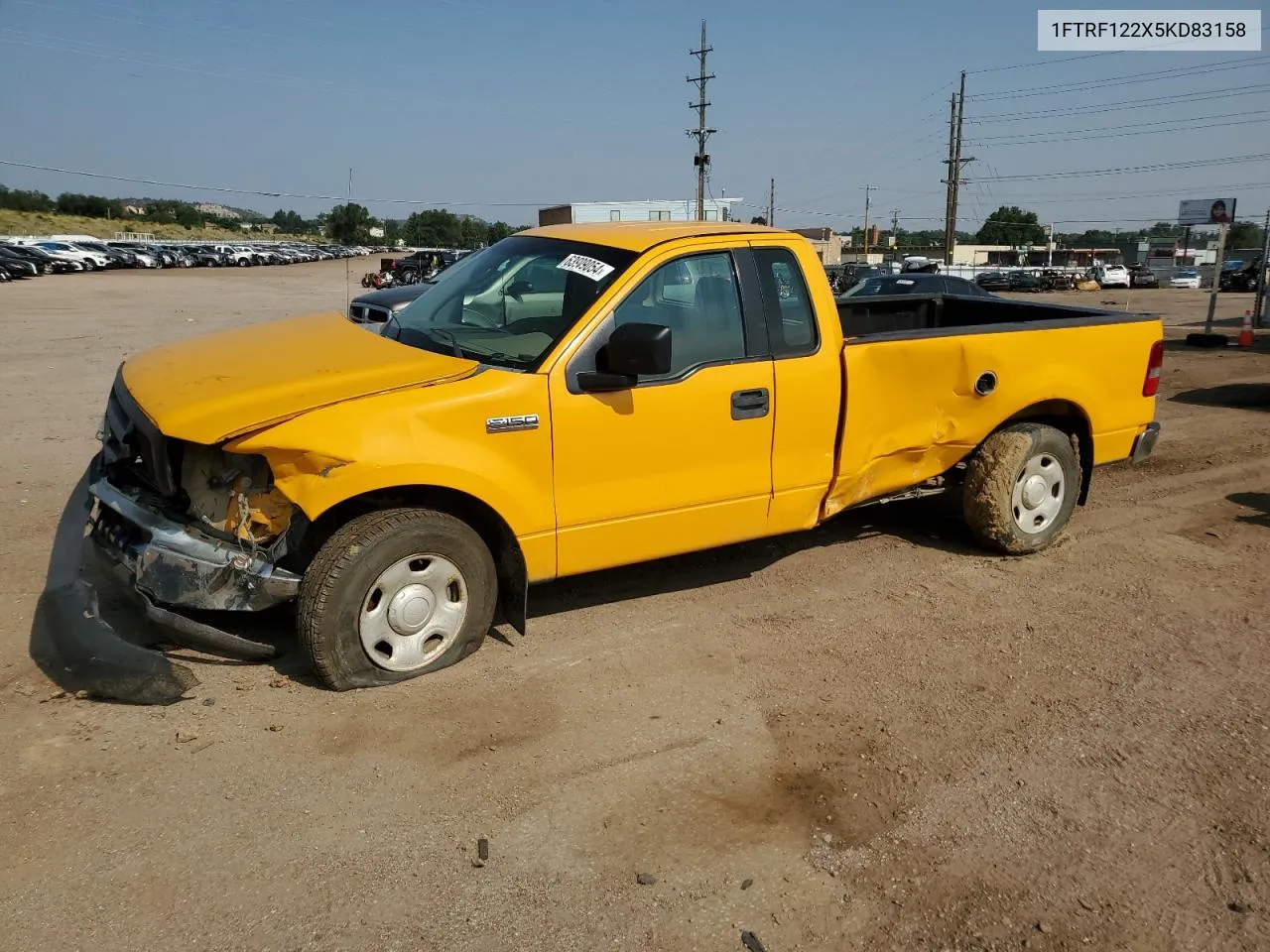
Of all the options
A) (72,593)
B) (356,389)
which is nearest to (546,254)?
Result: (356,389)

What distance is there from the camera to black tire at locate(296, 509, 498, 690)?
385 cm

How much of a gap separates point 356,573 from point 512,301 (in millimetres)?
1660

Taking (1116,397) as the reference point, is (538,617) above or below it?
below

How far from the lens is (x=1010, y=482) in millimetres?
5723

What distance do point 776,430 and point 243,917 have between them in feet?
10.3

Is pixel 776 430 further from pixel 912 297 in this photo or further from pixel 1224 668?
pixel 912 297

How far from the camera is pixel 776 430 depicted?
15.7 ft

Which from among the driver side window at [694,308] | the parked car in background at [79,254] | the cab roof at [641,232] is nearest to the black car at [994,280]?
the parked car in background at [79,254]

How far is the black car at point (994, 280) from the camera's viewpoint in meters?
49.5

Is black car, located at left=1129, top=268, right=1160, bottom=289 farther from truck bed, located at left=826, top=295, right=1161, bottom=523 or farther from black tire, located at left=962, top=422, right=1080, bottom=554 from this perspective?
black tire, located at left=962, top=422, right=1080, bottom=554

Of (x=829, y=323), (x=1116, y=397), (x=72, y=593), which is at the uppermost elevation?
(x=829, y=323)

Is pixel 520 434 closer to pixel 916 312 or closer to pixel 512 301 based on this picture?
pixel 512 301

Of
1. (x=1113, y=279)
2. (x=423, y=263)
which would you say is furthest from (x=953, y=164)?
(x=423, y=263)

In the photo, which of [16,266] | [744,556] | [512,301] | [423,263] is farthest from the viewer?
[16,266]
